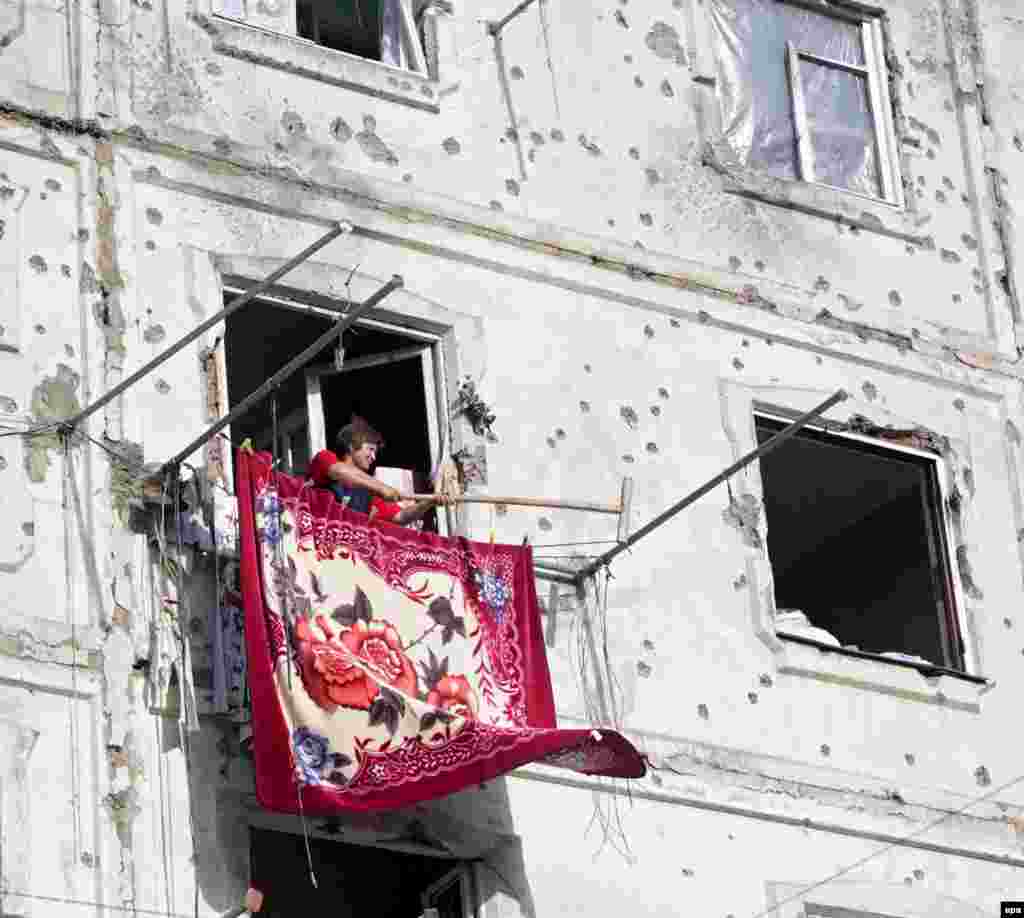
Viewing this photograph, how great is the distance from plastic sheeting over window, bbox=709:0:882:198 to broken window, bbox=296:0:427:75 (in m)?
2.22

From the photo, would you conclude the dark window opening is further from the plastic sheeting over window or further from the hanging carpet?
the hanging carpet

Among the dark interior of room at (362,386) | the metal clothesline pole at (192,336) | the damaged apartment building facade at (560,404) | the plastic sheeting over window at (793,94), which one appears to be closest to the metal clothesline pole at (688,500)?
the damaged apartment building facade at (560,404)

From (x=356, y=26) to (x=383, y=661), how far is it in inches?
173

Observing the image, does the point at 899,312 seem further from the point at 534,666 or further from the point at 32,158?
the point at 32,158

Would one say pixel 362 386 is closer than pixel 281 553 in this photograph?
No

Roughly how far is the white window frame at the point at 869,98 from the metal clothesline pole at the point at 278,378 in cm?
463

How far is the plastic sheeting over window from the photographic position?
21.2 metres

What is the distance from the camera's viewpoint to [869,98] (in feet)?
71.6

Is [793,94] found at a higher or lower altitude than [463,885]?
higher

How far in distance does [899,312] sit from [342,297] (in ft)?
13.4

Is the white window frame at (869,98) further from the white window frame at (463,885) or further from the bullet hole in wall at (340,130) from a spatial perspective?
the white window frame at (463,885)

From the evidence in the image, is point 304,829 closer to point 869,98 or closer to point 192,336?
point 192,336

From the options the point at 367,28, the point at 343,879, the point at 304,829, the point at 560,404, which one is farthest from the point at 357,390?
the point at 304,829

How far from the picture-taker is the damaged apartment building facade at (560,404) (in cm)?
1703
